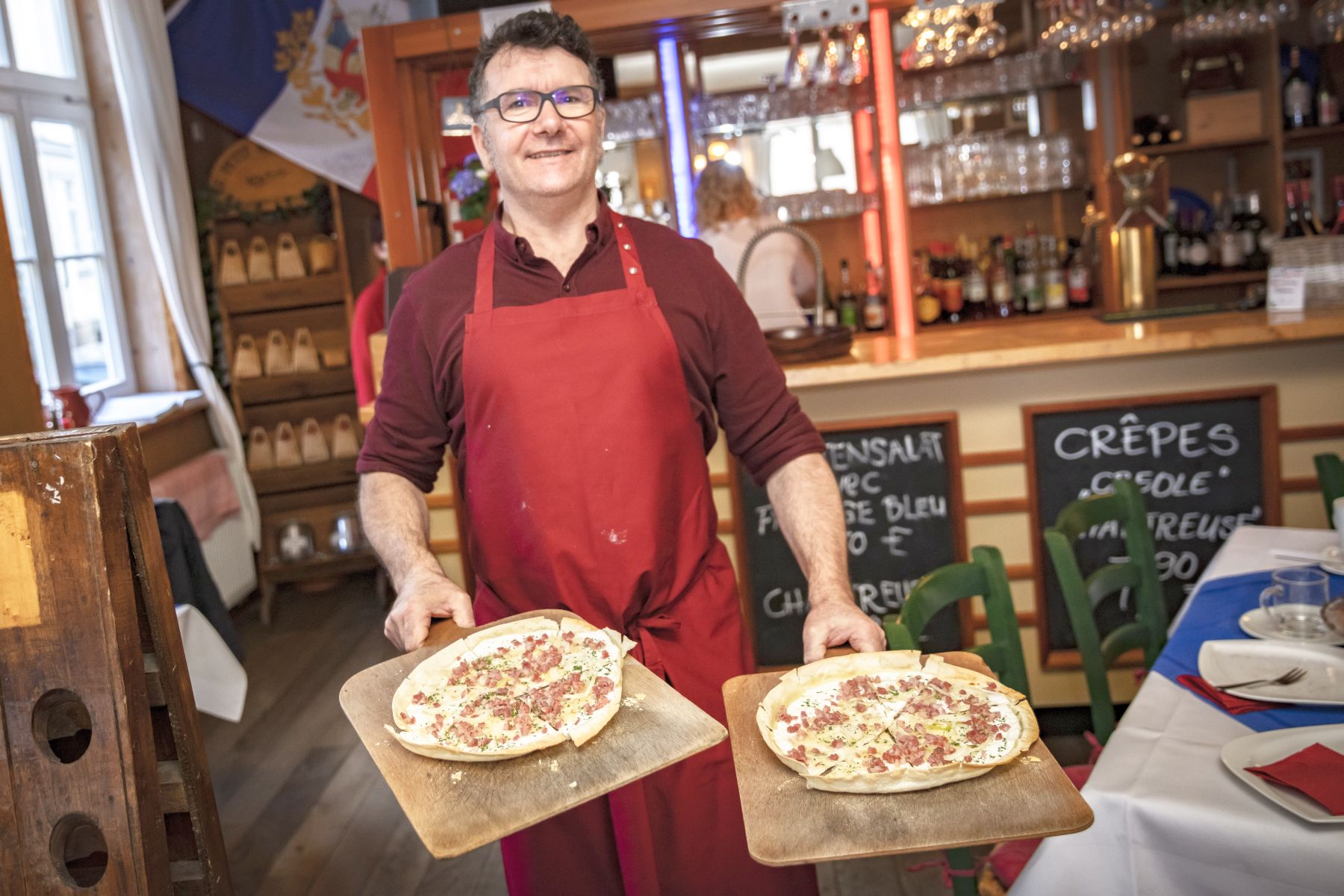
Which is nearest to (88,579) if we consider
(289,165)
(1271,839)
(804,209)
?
(1271,839)

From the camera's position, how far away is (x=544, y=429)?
1745 mm

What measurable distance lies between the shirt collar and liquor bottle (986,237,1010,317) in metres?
3.31

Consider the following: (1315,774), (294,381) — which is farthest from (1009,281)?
(1315,774)

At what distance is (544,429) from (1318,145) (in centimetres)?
491

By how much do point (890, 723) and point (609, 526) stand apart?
563mm

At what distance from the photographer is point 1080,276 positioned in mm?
4758

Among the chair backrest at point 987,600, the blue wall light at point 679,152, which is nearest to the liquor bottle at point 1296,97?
the blue wall light at point 679,152

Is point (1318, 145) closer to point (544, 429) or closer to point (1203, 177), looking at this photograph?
point (1203, 177)

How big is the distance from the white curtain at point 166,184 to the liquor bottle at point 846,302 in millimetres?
2919

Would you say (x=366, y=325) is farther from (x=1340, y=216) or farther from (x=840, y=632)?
(x=840, y=632)

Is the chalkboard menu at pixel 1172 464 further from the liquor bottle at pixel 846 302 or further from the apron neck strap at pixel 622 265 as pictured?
the apron neck strap at pixel 622 265

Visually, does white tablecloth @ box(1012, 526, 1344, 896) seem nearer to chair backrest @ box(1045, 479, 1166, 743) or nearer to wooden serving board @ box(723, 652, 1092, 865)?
wooden serving board @ box(723, 652, 1092, 865)

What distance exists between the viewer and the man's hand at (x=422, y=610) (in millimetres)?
1573

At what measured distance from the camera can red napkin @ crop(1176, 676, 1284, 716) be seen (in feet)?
5.30
